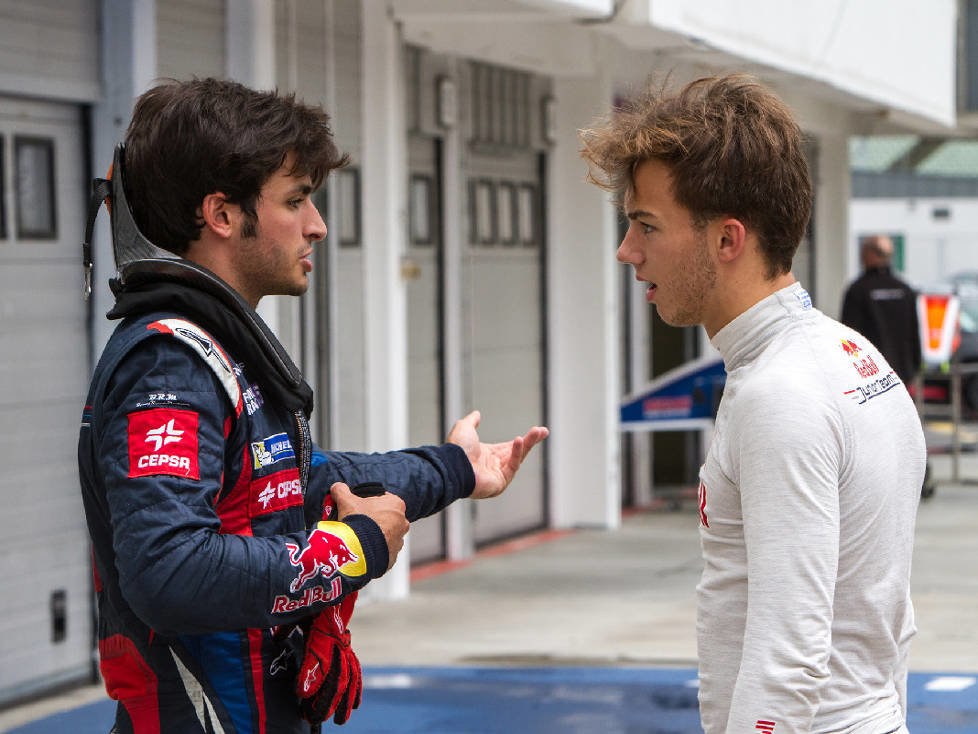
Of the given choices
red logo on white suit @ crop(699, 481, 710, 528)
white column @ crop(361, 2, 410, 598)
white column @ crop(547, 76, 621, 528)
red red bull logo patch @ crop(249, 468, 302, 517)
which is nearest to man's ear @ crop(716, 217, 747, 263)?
red logo on white suit @ crop(699, 481, 710, 528)

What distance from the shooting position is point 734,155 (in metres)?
2.42

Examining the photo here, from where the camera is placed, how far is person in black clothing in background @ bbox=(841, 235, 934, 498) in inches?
Answer: 500

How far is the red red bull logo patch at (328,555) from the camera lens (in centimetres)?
231

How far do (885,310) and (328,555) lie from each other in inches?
434

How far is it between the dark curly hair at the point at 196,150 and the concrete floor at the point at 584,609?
4311 mm

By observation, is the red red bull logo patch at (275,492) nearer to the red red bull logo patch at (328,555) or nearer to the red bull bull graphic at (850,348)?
the red red bull logo patch at (328,555)

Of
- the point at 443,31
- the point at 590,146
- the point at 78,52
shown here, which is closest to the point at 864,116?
the point at 443,31

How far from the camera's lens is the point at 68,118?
22.7ft

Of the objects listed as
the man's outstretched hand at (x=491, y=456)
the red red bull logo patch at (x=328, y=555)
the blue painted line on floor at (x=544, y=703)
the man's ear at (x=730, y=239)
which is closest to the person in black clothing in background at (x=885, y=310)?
the blue painted line on floor at (x=544, y=703)

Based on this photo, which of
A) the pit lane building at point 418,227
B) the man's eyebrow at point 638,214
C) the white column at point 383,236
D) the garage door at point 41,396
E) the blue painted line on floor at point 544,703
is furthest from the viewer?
the white column at point 383,236

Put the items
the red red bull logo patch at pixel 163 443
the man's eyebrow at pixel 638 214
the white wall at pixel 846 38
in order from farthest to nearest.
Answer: the white wall at pixel 846 38, the man's eyebrow at pixel 638 214, the red red bull logo patch at pixel 163 443

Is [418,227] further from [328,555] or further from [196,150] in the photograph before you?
[328,555]

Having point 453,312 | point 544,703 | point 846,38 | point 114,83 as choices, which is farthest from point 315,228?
point 846,38

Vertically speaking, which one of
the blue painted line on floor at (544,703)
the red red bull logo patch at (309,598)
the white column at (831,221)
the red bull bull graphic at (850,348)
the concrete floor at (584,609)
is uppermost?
the white column at (831,221)
